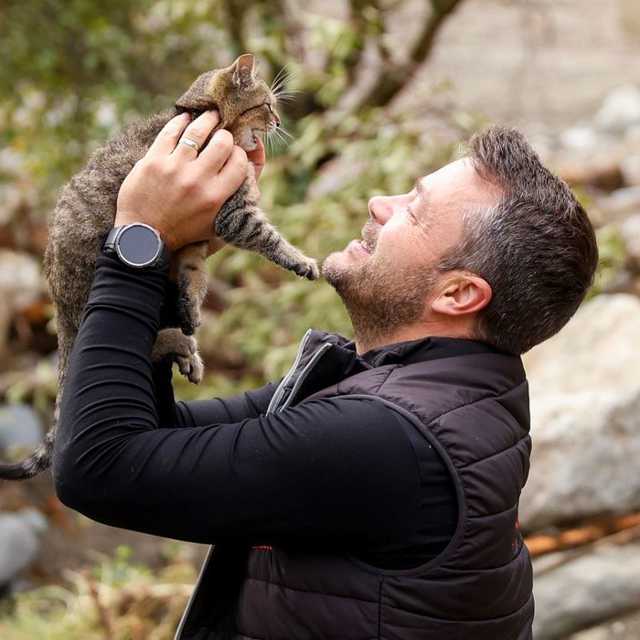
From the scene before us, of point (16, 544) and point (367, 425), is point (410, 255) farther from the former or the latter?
point (16, 544)

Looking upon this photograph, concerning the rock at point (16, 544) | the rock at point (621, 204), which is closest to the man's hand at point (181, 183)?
the rock at point (16, 544)

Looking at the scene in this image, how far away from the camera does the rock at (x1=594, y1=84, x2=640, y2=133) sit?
9.51 meters

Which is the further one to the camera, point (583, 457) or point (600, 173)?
point (600, 173)

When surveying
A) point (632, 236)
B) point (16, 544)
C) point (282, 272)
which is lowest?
point (16, 544)

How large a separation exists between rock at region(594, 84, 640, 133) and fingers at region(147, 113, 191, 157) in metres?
8.59

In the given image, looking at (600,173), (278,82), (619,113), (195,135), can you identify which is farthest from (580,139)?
(195,135)

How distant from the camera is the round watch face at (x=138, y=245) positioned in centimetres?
139

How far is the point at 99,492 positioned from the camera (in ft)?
4.18

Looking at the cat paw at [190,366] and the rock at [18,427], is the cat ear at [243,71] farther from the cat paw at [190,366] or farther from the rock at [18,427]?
the rock at [18,427]

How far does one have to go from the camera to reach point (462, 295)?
1495 millimetres

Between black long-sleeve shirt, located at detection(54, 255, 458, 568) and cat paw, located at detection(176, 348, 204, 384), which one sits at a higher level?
black long-sleeve shirt, located at detection(54, 255, 458, 568)

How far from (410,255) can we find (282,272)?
→ 386 centimetres

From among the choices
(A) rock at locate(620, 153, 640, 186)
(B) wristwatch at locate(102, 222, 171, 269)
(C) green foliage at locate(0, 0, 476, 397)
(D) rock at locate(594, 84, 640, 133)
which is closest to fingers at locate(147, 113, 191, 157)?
(B) wristwatch at locate(102, 222, 171, 269)

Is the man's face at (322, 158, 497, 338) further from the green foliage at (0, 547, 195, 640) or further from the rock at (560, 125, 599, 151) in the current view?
the rock at (560, 125, 599, 151)
